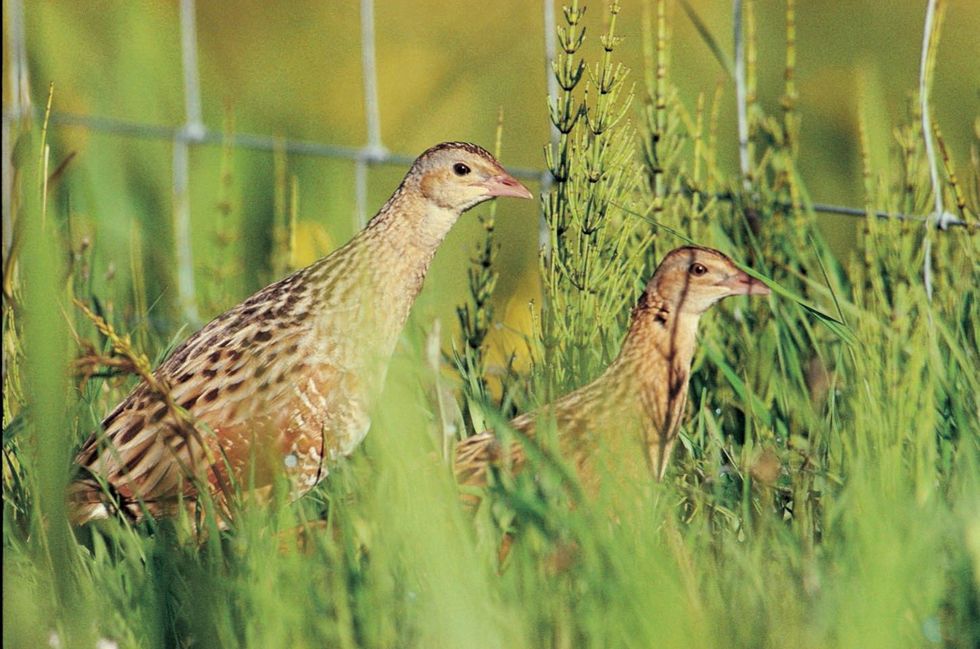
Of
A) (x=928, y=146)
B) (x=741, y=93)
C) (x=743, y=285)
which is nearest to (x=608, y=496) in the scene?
(x=743, y=285)

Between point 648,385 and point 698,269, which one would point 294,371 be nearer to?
point 648,385

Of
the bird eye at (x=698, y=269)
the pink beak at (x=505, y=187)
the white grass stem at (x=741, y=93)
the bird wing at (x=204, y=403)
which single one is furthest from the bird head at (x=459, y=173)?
the white grass stem at (x=741, y=93)

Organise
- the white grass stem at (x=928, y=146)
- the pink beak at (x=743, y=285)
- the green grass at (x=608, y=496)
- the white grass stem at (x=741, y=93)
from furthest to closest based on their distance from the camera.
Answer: the white grass stem at (x=741, y=93) → the white grass stem at (x=928, y=146) → the pink beak at (x=743, y=285) → the green grass at (x=608, y=496)

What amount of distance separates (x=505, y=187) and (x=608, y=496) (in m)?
1.16

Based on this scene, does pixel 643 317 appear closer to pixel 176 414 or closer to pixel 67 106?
pixel 176 414

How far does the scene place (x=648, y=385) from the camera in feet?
9.93

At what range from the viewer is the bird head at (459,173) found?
329cm

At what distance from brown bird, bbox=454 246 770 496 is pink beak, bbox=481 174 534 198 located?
332 millimetres

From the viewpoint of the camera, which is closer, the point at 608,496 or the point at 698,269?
the point at 608,496

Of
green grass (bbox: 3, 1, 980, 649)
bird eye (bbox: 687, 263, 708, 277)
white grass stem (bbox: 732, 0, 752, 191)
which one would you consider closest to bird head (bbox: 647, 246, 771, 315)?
bird eye (bbox: 687, 263, 708, 277)

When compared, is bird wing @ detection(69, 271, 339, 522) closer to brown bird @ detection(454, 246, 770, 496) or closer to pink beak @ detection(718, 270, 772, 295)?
Answer: brown bird @ detection(454, 246, 770, 496)

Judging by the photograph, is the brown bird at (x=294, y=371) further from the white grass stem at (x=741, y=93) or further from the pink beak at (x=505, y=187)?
the white grass stem at (x=741, y=93)

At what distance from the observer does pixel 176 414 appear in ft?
8.59

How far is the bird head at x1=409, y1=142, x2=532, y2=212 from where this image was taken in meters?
3.29
